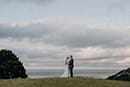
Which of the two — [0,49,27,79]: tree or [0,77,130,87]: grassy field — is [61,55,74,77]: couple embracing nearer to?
[0,77,130,87]: grassy field

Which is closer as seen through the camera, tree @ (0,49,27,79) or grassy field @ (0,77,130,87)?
grassy field @ (0,77,130,87)

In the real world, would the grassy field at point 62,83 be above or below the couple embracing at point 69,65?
below

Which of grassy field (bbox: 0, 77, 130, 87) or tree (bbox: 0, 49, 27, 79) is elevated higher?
tree (bbox: 0, 49, 27, 79)

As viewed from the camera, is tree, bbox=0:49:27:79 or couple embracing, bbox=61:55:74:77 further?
tree, bbox=0:49:27:79

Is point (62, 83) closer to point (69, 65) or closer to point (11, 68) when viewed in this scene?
point (69, 65)

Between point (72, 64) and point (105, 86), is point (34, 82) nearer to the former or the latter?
point (72, 64)

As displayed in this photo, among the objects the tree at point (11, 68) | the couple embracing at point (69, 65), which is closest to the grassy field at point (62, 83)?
the couple embracing at point (69, 65)

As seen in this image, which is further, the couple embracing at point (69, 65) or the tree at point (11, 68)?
the tree at point (11, 68)

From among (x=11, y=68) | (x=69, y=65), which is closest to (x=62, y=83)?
(x=69, y=65)

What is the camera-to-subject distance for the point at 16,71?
294 feet

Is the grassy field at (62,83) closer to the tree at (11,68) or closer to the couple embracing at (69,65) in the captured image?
the couple embracing at (69,65)

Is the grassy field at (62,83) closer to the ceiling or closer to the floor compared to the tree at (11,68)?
closer to the floor

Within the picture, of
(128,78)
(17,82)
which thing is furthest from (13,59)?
(17,82)

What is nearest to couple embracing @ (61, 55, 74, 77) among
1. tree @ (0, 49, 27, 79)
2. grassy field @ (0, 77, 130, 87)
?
grassy field @ (0, 77, 130, 87)
